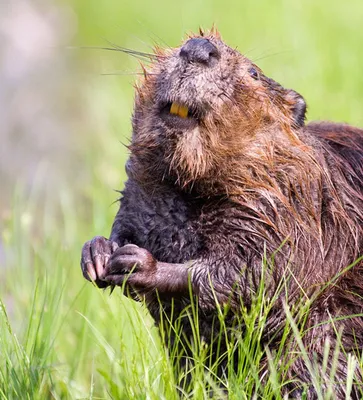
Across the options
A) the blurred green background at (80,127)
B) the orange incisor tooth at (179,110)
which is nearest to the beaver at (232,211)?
the orange incisor tooth at (179,110)

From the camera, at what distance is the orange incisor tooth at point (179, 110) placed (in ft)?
11.3

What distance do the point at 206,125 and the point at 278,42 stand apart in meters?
3.94

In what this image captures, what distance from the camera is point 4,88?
30.2 ft

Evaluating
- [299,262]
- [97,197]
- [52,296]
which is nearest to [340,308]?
[299,262]

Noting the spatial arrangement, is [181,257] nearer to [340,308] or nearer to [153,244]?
[153,244]

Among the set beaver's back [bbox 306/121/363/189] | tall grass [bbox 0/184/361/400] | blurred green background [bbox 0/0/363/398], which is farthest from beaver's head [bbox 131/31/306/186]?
tall grass [bbox 0/184/361/400]

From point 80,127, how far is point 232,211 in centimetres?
491

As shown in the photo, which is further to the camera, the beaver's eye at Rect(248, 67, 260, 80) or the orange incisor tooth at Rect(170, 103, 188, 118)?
the beaver's eye at Rect(248, 67, 260, 80)

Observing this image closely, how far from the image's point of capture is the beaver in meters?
3.41

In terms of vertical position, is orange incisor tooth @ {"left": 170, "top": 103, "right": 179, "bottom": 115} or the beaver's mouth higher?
orange incisor tooth @ {"left": 170, "top": 103, "right": 179, "bottom": 115}

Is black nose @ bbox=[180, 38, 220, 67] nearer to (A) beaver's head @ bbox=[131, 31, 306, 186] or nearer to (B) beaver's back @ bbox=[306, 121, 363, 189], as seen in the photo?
(A) beaver's head @ bbox=[131, 31, 306, 186]

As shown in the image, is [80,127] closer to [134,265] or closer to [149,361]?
[149,361]

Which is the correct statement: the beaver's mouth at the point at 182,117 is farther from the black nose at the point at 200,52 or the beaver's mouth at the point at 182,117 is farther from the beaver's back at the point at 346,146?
the beaver's back at the point at 346,146

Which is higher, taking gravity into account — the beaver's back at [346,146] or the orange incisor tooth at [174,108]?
the orange incisor tooth at [174,108]
